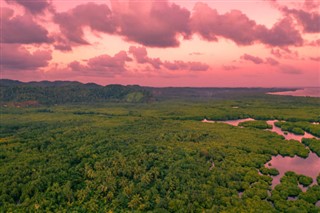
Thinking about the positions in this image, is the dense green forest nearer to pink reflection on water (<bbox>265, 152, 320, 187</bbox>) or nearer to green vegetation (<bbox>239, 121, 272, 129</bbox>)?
pink reflection on water (<bbox>265, 152, 320, 187</bbox>)

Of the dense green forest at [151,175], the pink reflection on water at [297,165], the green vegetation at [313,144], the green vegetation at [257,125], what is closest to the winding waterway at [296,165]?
the pink reflection on water at [297,165]

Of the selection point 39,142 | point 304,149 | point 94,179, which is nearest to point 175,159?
point 94,179

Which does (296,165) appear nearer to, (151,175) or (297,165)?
(297,165)

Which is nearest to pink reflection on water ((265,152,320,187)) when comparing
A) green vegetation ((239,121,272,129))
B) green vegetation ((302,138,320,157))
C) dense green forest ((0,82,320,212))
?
green vegetation ((302,138,320,157))

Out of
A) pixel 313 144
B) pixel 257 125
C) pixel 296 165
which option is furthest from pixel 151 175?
pixel 257 125

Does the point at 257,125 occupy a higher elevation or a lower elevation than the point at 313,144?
higher

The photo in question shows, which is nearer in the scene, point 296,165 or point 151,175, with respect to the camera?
point 151,175

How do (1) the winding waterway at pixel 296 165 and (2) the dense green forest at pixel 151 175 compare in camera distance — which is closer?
(2) the dense green forest at pixel 151 175

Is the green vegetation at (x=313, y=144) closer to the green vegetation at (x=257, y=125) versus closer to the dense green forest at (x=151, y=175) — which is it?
the dense green forest at (x=151, y=175)

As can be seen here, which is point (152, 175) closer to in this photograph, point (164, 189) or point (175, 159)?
point (164, 189)
